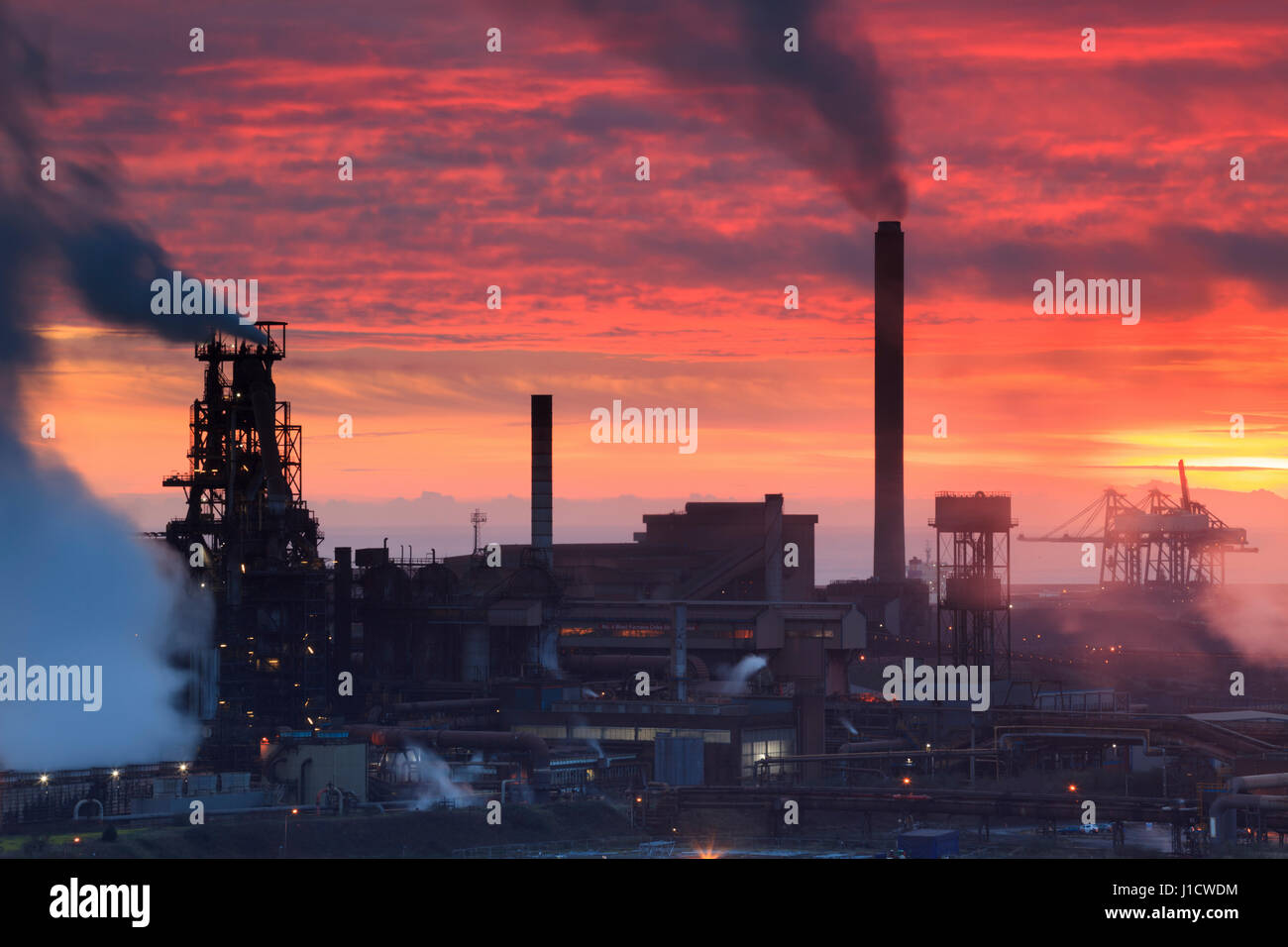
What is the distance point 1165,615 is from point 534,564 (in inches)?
5065

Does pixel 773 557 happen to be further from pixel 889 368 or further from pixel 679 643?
pixel 889 368

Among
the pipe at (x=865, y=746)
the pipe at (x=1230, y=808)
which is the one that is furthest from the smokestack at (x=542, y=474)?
the pipe at (x=1230, y=808)

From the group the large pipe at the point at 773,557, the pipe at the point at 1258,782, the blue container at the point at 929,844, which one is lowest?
the blue container at the point at 929,844

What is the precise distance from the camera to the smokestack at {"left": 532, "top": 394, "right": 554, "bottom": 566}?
299ft

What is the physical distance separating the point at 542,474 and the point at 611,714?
17967 mm

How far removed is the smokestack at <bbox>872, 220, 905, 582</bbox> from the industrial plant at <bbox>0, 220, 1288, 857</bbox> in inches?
573

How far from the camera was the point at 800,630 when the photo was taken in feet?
285

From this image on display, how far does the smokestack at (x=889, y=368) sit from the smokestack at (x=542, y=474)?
32059mm

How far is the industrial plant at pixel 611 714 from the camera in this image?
61.2 m

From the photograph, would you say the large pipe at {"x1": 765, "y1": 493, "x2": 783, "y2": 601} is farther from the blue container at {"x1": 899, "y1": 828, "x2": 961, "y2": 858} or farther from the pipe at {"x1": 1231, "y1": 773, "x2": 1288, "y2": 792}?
the blue container at {"x1": 899, "y1": 828, "x2": 961, "y2": 858}

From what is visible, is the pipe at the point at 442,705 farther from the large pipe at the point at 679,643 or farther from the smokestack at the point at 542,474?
the smokestack at the point at 542,474

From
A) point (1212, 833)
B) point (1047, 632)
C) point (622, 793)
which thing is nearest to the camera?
point (1212, 833)
